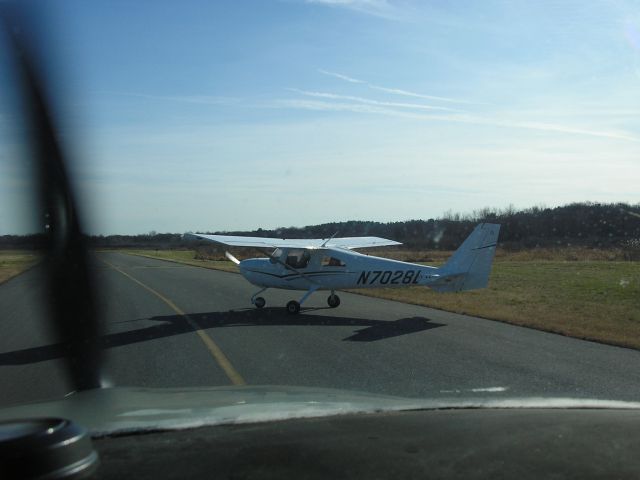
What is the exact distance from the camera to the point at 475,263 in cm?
1592

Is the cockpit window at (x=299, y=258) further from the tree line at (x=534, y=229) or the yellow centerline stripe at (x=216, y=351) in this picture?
the tree line at (x=534, y=229)

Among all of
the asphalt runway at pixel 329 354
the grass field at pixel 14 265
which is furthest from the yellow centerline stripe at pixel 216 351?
the grass field at pixel 14 265

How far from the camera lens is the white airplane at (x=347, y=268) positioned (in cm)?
1595

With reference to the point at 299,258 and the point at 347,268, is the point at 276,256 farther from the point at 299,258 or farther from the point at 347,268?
the point at 347,268

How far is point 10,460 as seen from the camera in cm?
222

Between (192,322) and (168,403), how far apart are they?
931cm

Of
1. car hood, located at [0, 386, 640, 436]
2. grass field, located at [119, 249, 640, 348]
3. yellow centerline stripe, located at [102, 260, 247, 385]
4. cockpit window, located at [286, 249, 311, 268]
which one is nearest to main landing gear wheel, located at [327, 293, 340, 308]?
cockpit window, located at [286, 249, 311, 268]

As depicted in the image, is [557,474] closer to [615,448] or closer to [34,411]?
[615,448]

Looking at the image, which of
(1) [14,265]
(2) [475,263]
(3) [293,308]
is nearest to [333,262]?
(3) [293,308]

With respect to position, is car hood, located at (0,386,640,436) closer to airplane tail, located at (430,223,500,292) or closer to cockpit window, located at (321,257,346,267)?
airplane tail, located at (430,223,500,292)

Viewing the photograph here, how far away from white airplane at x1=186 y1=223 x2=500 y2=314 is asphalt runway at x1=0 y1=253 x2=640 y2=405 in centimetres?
73

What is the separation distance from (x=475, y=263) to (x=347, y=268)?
130 inches

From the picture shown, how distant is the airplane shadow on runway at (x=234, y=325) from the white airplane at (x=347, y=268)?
2.97 ft

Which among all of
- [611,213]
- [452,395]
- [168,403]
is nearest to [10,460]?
[168,403]
